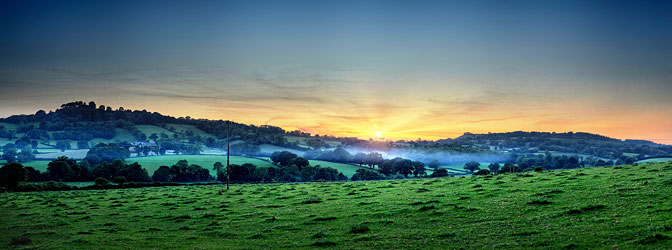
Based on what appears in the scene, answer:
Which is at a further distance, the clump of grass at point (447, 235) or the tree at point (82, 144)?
the tree at point (82, 144)

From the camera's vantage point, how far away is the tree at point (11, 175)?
211 ft

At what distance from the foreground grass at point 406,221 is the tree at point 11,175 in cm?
4169

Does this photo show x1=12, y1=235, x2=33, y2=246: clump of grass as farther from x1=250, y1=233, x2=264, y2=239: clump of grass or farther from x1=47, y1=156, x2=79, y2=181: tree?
x1=47, y1=156, x2=79, y2=181: tree

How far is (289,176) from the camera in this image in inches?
4210

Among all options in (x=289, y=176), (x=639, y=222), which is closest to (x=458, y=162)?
(x=289, y=176)

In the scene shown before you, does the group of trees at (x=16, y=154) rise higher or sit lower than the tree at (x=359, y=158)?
higher

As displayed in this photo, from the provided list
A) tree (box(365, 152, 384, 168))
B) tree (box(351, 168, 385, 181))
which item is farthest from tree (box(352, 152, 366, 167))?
tree (box(351, 168, 385, 181))

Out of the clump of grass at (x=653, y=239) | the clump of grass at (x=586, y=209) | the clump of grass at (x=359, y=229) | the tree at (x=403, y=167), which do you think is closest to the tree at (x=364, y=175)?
the tree at (x=403, y=167)

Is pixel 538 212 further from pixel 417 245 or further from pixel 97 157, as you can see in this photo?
pixel 97 157

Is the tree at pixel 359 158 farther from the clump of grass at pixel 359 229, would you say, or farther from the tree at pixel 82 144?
the tree at pixel 82 144

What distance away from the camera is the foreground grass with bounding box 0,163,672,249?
1488cm

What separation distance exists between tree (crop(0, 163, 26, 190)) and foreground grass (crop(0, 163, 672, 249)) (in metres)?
41.7

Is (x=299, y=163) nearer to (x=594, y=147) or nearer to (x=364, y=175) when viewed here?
(x=364, y=175)

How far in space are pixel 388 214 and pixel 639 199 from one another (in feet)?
40.8
